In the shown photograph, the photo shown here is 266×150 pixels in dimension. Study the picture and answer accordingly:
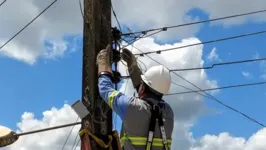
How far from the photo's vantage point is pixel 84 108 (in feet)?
17.6

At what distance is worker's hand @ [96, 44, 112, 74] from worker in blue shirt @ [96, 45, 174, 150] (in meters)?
0.30

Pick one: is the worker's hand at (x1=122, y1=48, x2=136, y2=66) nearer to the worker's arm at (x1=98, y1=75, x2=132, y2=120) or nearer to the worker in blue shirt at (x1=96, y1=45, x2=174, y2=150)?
the worker in blue shirt at (x1=96, y1=45, x2=174, y2=150)

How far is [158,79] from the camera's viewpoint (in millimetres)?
4703

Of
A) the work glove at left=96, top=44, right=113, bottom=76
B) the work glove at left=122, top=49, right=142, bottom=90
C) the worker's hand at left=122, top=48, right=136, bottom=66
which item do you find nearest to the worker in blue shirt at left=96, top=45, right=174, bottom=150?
the work glove at left=96, top=44, right=113, bottom=76

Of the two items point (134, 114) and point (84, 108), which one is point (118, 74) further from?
point (134, 114)

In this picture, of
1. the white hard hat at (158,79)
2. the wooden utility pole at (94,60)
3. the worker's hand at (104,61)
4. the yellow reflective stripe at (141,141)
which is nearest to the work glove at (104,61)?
the worker's hand at (104,61)

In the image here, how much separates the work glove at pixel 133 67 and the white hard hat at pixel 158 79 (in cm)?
74

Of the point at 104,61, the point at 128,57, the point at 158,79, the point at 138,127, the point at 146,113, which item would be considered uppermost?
the point at 128,57

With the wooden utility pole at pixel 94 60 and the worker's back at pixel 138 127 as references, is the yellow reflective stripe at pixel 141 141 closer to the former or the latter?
the worker's back at pixel 138 127

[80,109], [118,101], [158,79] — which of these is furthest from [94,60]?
[118,101]

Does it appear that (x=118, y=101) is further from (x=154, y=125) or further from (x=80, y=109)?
(x=80, y=109)

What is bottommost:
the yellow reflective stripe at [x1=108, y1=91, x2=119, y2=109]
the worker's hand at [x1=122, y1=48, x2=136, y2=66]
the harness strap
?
the harness strap

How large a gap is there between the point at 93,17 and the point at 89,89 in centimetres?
81

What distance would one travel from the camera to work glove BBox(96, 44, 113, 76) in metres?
5.05
